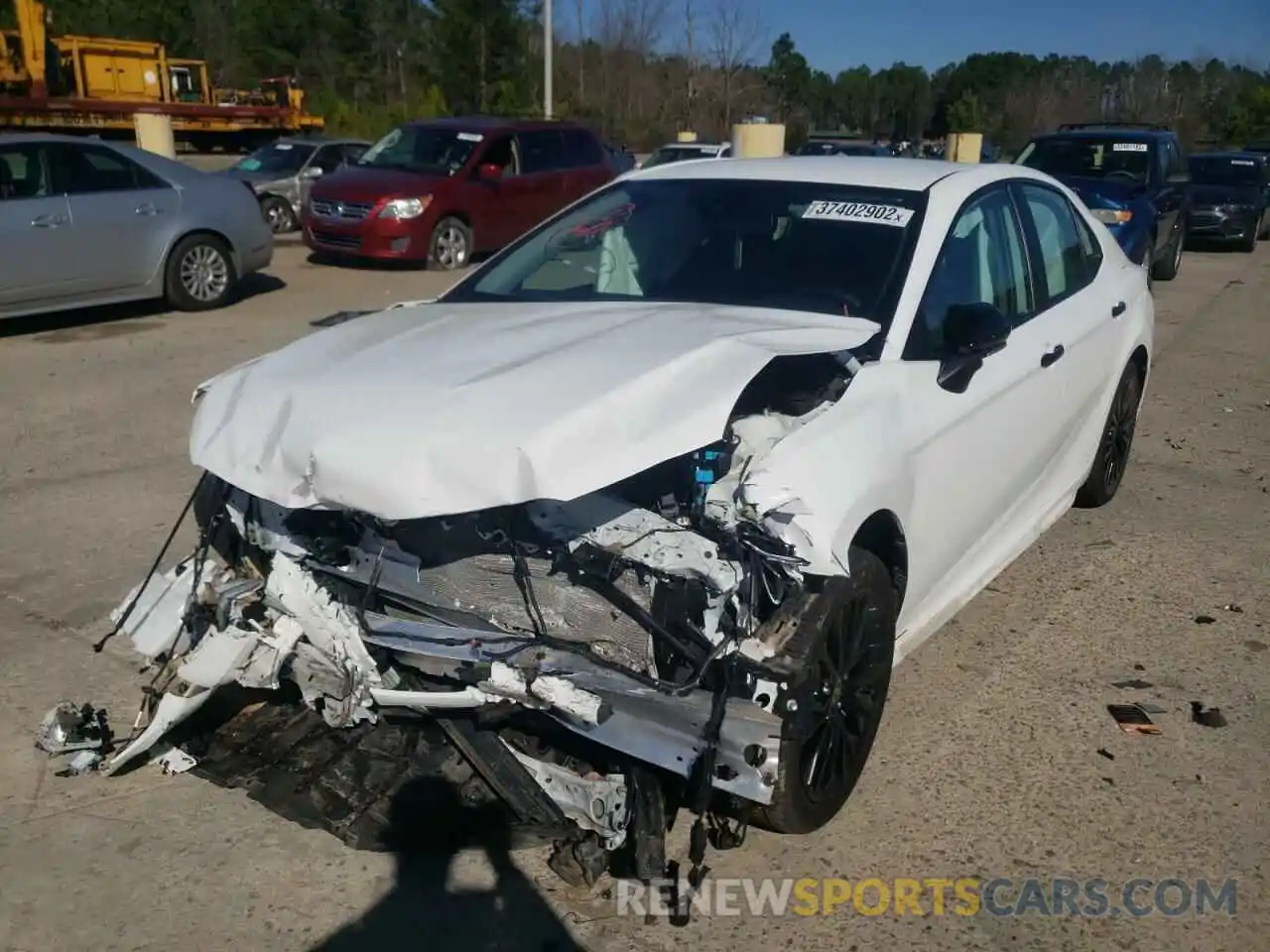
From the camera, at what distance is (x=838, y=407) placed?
10.2ft

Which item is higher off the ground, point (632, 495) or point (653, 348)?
point (653, 348)

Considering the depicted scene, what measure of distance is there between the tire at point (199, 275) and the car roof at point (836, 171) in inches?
284

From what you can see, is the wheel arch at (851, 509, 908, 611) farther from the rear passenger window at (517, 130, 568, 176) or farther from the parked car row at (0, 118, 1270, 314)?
the rear passenger window at (517, 130, 568, 176)

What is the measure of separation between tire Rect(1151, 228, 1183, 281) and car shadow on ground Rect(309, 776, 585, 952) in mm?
13655

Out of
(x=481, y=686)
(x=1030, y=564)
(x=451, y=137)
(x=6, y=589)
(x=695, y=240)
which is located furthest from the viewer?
(x=451, y=137)

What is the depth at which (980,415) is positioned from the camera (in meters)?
3.73

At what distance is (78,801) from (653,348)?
2.10m

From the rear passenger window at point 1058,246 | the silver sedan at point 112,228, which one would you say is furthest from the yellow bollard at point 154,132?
the rear passenger window at point 1058,246

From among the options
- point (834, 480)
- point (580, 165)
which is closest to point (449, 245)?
point (580, 165)

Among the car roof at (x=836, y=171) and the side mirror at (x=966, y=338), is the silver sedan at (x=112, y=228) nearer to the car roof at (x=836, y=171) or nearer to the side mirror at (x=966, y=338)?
the car roof at (x=836, y=171)

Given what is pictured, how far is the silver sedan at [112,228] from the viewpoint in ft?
30.4

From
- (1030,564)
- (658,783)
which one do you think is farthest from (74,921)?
(1030,564)

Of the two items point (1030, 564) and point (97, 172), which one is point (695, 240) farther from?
point (97, 172)

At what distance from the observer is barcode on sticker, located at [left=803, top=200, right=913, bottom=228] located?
386 centimetres
